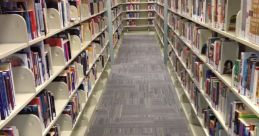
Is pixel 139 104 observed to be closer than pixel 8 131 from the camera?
No

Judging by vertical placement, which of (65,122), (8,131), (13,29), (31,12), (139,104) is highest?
(31,12)

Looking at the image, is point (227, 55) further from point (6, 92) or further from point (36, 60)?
point (6, 92)

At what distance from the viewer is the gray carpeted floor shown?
338cm

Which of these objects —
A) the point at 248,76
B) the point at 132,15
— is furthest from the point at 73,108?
the point at 132,15

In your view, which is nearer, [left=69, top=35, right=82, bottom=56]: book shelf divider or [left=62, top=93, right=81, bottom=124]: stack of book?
[left=62, top=93, right=81, bottom=124]: stack of book

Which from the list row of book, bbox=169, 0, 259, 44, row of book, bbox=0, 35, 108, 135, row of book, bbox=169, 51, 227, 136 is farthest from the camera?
row of book, bbox=169, 51, 227, 136

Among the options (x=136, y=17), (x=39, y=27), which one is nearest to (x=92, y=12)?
(x=39, y=27)

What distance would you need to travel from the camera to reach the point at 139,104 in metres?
4.10

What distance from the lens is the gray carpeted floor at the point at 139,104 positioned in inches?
133

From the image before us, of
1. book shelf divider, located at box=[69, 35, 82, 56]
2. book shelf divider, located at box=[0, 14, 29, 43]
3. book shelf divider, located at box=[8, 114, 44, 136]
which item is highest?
book shelf divider, located at box=[0, 14, 29, 43]

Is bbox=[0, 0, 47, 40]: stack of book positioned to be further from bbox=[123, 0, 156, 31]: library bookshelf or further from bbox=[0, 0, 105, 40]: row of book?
bbox=[123, 0, 156, 31]: library bookshelf

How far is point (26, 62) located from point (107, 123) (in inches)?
74.9

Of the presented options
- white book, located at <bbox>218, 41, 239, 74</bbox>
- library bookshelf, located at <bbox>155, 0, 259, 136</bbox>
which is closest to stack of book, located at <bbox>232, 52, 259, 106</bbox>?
library bookshelf, located at <bbox>155, 0, 259, 136</bbox>

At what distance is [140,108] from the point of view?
3.96m
